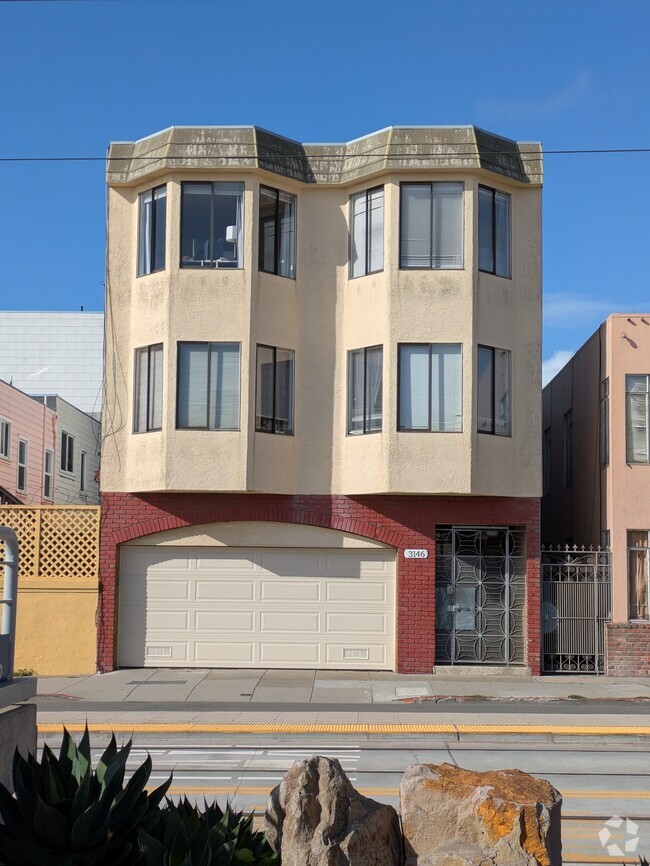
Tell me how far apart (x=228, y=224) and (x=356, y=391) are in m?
3.83

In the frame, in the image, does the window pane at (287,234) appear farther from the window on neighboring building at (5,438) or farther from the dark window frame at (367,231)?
the window on neighboring building at (5,438)

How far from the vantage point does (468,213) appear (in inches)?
760

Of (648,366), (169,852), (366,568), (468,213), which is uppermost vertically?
(468,213)

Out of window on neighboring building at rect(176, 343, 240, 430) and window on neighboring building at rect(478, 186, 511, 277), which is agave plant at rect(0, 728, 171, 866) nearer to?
window on neighboring building at rect(176, 343, 240, 430)

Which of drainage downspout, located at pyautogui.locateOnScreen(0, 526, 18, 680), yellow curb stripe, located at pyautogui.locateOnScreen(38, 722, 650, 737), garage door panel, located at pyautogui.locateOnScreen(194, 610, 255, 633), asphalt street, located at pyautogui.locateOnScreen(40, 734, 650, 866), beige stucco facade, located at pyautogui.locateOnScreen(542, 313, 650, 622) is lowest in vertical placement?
asphalt street, located at pyautogui.locateOnScreen(40, 734, 650, 866)

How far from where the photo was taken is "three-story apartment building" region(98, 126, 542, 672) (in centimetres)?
1912

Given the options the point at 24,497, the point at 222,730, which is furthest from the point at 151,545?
the point at 24,497

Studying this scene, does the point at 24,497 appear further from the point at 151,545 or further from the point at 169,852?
the point at 169,852

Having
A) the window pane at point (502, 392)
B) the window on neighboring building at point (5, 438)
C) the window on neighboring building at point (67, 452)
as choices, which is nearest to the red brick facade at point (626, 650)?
the window pane at point (502, 392)

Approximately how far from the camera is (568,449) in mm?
24203

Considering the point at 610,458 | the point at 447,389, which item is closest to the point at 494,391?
the point at 447,389

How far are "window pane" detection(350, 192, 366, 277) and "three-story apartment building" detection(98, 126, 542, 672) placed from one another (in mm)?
43

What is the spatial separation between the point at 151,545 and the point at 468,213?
834cm

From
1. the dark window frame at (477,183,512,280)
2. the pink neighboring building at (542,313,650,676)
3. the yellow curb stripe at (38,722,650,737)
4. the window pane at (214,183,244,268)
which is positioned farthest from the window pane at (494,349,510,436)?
the yellow curb stripe at (38,722,650,737)
